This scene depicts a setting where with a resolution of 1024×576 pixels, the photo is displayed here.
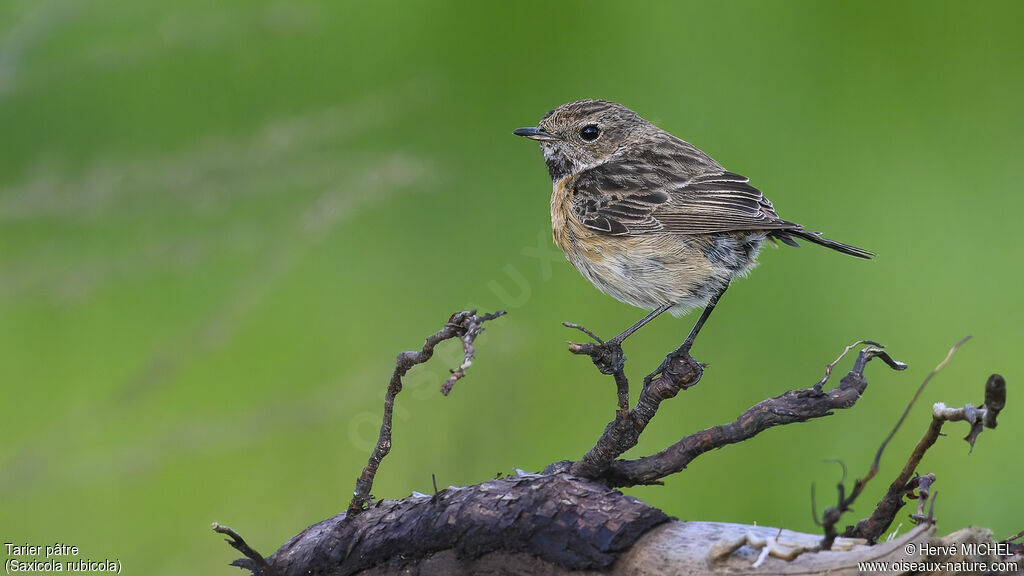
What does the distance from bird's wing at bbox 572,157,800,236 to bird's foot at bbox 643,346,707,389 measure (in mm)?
729

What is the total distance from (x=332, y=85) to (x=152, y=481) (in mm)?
1817

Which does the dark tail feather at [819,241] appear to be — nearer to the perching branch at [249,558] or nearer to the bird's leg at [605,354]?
the bird's leg at [605,354]

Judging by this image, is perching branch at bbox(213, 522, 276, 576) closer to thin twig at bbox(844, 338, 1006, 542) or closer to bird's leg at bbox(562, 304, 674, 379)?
bird's leg at bbox(562, 304, 674, 379)

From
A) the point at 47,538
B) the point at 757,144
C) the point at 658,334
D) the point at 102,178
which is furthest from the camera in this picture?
the point at 757,144

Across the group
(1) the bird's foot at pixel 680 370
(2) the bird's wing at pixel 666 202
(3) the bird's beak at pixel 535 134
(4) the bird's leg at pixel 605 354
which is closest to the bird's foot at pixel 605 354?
(4) the bird's leg at pixel 605 354

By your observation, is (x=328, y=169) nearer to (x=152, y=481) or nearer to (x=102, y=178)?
(x=102, y=178)

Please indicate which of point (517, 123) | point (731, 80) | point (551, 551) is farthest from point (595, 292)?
point (551, 551)

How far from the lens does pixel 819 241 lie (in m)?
2.78

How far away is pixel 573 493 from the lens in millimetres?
2070

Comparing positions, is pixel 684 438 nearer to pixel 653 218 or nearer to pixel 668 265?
pixel 668 265

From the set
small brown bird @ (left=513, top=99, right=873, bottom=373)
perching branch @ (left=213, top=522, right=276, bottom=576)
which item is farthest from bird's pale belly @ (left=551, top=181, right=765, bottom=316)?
perching branch @ (left=213, top=522, right=276, bottom=576)

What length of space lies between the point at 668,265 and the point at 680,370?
837 millimetres

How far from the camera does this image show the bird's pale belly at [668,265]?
9.91 feet

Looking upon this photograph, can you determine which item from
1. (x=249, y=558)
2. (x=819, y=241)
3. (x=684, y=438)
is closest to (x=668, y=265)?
(x=819, y=241)
